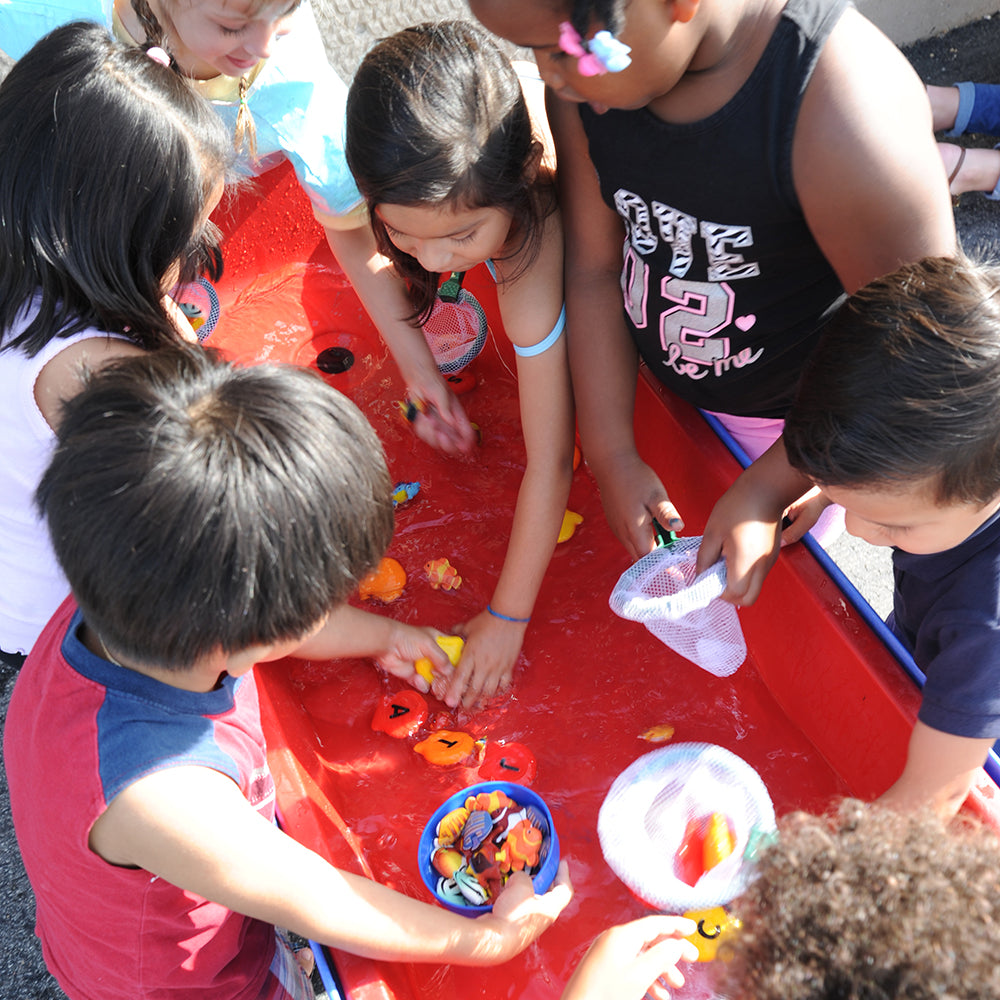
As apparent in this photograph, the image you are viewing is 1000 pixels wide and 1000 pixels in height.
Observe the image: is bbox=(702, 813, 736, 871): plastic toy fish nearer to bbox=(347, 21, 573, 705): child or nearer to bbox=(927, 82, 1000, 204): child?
bbox=(347, 21, 573, 705): child

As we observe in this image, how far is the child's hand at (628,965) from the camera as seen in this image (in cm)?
89

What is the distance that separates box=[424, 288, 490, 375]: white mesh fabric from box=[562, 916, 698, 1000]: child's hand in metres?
1.21

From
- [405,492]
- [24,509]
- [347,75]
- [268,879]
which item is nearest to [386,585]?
[405,492]

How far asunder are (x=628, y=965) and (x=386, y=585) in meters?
0.79

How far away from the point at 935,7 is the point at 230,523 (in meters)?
3.44

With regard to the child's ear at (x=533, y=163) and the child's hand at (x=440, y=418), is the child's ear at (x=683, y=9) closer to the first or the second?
the child's ear at (x=533, y=163)

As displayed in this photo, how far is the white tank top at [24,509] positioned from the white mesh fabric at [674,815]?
31.5 inches

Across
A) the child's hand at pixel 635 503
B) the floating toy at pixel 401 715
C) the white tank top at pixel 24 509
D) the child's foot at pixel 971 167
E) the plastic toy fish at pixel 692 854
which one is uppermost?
the white tank top at pixel 24 509

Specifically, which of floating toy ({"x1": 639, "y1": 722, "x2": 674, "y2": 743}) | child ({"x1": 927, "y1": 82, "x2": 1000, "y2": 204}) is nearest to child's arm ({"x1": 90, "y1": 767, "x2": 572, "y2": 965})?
floating toy ({"x1": 639, "y1": 722, "x2": 674, "y2": 743})

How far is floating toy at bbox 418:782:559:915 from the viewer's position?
3.75ft

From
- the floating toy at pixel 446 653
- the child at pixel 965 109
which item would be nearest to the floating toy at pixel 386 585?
the floating toy at pixel 446 653

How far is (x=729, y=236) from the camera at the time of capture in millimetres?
1096

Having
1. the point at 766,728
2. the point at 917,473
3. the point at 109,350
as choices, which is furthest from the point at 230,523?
the point at 766,728

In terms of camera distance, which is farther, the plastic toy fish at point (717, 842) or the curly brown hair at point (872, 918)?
the plastic toy fish at point (717, 842)
